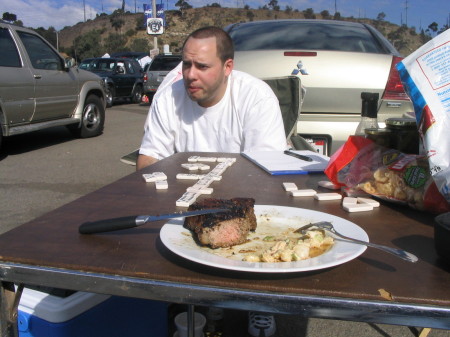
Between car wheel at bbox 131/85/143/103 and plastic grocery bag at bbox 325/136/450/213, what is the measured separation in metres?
18.3

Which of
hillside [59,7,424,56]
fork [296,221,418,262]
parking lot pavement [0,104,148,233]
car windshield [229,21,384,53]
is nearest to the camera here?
fork [296,221,418,262]

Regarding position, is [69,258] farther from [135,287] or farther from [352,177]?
[352,177]

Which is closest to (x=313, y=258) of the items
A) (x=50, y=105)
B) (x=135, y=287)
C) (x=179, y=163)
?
(x=135, y=287)

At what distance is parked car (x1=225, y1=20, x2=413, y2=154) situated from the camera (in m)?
4.14

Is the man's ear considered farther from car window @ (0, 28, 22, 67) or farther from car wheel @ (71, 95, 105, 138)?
car wheel @ (71, 95, 105, 138)

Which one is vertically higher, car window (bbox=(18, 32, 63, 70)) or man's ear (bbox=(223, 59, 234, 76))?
car window (bbox=(18, 32, 63, 70))

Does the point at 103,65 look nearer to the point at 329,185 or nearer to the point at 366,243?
the point at 329,185

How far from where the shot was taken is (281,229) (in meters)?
1.33

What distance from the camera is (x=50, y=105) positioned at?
859 centimetres

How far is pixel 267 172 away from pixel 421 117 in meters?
0.88

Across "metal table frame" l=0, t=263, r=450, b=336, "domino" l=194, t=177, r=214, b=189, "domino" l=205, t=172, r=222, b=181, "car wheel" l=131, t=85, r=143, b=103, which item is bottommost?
"car wheel" l=131, t=85, r=143, b=103

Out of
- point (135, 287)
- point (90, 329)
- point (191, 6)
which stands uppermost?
point (191, 6)

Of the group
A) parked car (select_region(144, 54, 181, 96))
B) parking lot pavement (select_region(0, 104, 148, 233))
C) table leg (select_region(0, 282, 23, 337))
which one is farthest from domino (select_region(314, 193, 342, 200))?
parked car (select_region(144, 54, 181, 96))

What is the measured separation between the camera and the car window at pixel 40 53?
8109mm
